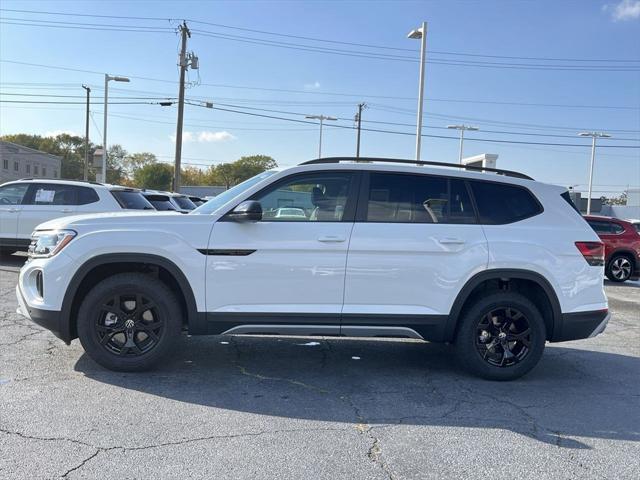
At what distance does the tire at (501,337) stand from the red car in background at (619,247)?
9.86 m

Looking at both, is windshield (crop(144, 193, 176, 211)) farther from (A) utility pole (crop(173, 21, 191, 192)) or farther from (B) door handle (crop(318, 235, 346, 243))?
(A) utility pole (crop(173, 21, 191, 192))

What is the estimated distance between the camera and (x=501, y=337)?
493 centimetres

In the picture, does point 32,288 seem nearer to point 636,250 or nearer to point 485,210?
point 485,210

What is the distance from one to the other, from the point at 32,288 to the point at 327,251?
261 centimetres

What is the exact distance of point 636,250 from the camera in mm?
13562

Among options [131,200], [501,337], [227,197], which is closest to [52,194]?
[131,200]

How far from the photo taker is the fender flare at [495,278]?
4.76 meters

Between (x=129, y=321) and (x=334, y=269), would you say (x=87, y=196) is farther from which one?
(x=334, y=269)

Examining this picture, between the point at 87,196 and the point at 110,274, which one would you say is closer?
the point at 110,274

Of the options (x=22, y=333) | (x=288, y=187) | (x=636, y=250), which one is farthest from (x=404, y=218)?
(x=636, y=250)

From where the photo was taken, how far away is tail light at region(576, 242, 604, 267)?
488 cm

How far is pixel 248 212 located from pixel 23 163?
78.1 meters

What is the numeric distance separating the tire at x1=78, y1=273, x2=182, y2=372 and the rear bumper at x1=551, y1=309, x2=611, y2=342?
3.46 meters

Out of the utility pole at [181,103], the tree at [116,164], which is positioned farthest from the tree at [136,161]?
the utility pole at [181,103]
